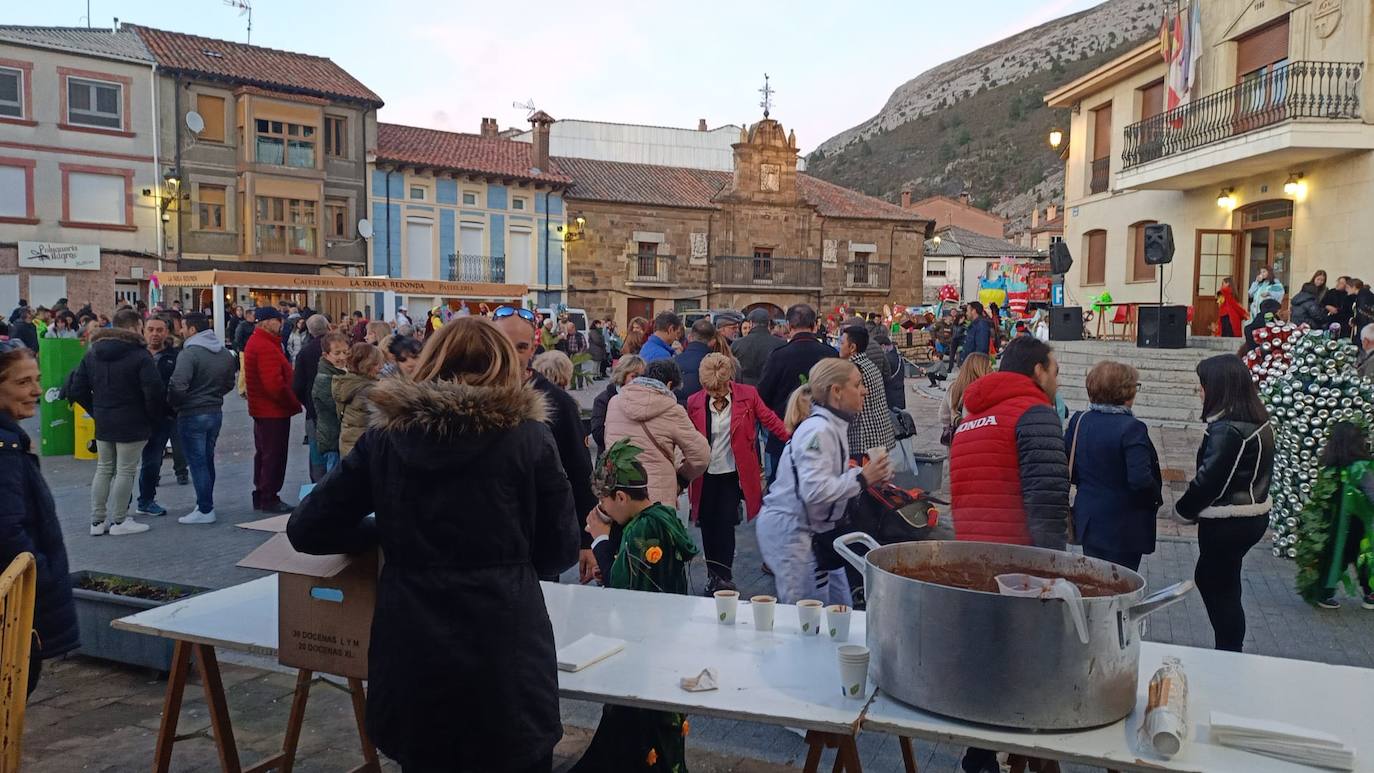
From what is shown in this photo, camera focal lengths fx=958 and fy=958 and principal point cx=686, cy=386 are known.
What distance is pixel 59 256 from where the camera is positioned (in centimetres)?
2658

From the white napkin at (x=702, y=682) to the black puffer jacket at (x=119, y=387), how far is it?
20.8 ft

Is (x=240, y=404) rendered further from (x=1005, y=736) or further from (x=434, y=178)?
(x=434, y=178)

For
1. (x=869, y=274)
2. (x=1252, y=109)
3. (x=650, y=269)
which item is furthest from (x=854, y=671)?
(x=869, y=274)

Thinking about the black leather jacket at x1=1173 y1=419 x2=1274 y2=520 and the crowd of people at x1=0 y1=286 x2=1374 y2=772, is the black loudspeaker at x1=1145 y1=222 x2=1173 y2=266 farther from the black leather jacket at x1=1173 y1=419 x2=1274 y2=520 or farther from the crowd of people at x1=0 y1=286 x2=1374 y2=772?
the black leather jacket at x1=1173 y1=419 x2=1274 y2=520

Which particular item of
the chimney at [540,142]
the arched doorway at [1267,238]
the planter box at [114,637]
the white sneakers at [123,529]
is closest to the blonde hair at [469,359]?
the planter box at [114,637]

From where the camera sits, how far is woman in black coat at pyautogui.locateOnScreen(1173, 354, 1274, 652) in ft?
14.4

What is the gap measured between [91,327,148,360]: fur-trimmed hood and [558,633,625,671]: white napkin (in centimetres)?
607

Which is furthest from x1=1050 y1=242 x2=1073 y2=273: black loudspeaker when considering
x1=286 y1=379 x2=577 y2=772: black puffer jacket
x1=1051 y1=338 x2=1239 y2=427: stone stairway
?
x1=286 y1=379 x2=577 y2=772: black puffer jacket

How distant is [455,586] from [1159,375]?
1475cm

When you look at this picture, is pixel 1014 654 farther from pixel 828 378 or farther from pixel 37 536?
pixel 37 536

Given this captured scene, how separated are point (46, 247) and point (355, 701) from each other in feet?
93.3

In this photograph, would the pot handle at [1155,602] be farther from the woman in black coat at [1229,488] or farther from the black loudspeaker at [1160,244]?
the black loudspeaker at [1160,244]

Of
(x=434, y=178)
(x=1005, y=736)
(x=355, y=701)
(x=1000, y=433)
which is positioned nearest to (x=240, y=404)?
(x=355, y=701)

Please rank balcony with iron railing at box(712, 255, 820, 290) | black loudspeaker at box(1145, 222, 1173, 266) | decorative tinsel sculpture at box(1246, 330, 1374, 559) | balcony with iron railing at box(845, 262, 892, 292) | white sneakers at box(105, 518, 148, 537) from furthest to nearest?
balcony with iron railing at box(845, 262, 892, 292), balcony with iron railing at box(712, 255, 820, 290), black loudspeaker at box(1145, 222, 1173, 266), white sneakers at box(105, 518, 148, 537), decorative tinsel sculpture at box(1246, 330, 1374, 559)
